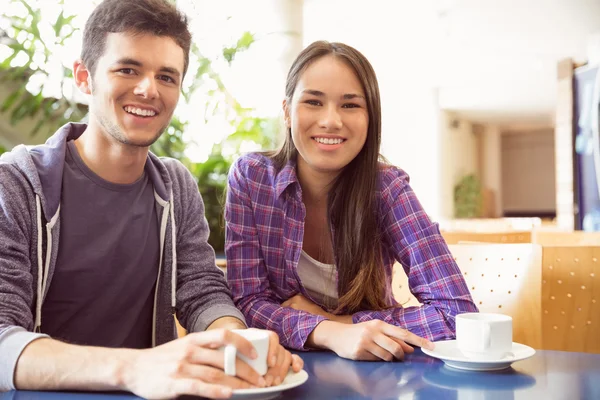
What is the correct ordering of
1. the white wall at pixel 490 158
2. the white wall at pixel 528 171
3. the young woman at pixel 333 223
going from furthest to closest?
the white wall at pixel 528 171
the white wall at pixel 490 158
the young woman at pixel 333 223

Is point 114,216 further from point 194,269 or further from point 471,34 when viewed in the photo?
point 471,34

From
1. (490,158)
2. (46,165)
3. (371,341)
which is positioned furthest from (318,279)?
(490,158)

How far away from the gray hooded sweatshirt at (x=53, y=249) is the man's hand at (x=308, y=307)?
160 mm

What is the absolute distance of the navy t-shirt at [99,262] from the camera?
4.15 feet

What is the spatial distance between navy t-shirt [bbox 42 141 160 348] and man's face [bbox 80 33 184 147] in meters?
0.13

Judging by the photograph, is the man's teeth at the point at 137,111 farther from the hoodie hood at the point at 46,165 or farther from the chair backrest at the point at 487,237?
the chair backrest at the point at 487,237

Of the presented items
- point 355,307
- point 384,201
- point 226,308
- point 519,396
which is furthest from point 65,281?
point 519,396

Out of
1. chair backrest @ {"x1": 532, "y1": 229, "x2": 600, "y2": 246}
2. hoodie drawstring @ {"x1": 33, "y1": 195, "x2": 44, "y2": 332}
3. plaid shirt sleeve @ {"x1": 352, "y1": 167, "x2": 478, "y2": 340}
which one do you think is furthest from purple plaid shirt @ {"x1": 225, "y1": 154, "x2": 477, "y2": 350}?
chair backrest @ {"x1": 532, "y1": 229, "x2": 600, "y2": 246}

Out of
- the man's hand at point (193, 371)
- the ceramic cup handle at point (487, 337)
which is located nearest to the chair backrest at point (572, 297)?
the ceramic cup handle at point (487, 337)

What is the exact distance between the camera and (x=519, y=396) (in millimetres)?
799

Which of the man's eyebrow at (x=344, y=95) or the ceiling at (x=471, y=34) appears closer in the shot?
the man's eyebrow at (x=344, y=95)

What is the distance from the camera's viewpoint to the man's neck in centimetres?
133

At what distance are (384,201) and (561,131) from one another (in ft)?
19.2

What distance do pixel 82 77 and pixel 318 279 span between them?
0.75 meters
